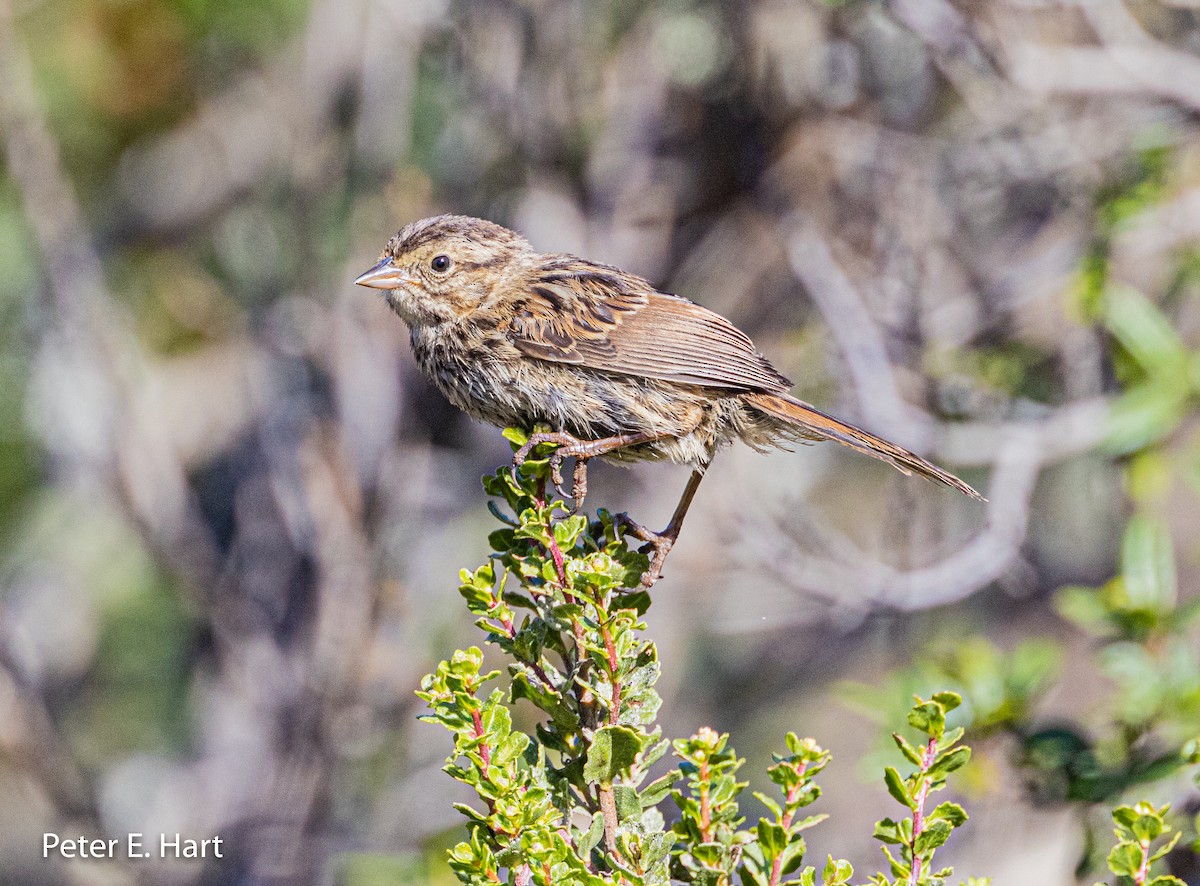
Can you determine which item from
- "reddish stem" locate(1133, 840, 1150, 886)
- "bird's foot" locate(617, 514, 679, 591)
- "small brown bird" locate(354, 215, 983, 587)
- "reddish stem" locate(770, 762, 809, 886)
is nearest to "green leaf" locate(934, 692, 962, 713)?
"reddish stem" locate(770, 762, 809, 886)

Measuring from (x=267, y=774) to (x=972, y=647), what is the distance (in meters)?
3.16

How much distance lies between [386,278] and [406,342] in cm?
166

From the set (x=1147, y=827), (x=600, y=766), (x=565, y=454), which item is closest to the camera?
(x=1147, y=827)

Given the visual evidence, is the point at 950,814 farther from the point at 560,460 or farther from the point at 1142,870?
the point at 560,460

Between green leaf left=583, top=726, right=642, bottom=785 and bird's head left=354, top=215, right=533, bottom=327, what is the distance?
6.12 ft

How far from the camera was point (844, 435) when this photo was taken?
3523 millimetres

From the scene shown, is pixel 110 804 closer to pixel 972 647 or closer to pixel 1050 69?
pixel 972 647

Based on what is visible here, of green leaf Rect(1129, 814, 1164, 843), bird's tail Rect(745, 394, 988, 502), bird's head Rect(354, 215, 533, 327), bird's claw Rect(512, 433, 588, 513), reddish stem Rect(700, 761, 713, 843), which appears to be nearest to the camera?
green leaf Rect(1129, 814, 1164, 843)

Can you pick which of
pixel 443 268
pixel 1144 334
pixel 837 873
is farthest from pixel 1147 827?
pixel 1144 334

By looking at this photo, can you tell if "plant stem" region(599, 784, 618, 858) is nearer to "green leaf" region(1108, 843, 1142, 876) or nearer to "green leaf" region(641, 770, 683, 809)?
"green leaf" region(641, 770, 683, 809)

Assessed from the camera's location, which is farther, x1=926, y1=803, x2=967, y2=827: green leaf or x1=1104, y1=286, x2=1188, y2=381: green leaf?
x1=1104, y1=286, x2=1188, y2=381: green leaf

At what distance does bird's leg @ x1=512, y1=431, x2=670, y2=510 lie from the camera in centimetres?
278

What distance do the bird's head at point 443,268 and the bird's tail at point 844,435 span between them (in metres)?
0.87

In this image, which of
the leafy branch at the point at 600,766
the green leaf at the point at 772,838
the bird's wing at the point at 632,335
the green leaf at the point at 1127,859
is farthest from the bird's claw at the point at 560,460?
the green leaf at the point at 1127,859
